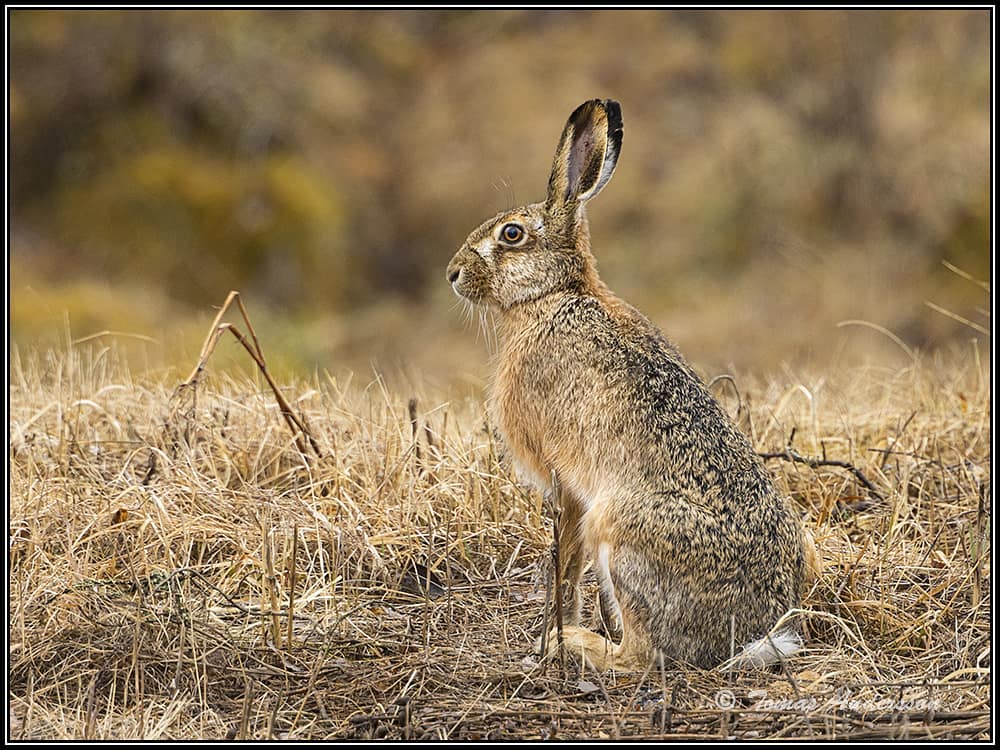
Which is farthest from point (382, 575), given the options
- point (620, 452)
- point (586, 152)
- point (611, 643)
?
point (586, 152)

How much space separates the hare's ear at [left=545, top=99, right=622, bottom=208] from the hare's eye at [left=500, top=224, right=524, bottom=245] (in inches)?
6.2

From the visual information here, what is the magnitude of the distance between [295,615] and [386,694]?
2.08ft

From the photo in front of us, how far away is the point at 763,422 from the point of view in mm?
6020

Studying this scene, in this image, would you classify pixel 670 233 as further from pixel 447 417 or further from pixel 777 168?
Answer: pixel 447 417

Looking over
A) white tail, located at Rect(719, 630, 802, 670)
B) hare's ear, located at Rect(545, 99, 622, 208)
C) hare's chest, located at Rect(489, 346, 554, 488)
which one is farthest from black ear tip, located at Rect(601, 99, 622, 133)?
white tail, located at Rect(719, 630, 802, 670)

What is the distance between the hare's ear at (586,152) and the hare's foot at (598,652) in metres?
1.68

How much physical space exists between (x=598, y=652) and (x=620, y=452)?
70 centimetres

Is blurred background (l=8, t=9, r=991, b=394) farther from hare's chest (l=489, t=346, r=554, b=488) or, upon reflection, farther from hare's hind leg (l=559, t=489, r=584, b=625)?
hare's hind leg (l=559, t=489, r=584, b=625)

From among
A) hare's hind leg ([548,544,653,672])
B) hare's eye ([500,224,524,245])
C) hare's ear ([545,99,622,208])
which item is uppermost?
hare's ear ([545,99,622,208])

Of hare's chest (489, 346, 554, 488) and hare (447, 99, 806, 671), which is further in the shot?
hare's chest (489, 346, 554, 488)

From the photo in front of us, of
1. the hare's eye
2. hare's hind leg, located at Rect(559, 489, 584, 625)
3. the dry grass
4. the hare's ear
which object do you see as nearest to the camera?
the dry grass

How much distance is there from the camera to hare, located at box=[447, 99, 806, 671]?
4.14m

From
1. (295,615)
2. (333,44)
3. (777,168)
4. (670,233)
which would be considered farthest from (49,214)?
(295,615)

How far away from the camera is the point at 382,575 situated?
4.80 metres
